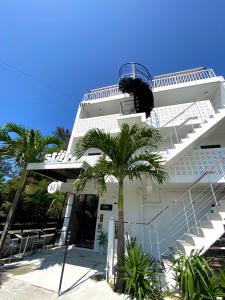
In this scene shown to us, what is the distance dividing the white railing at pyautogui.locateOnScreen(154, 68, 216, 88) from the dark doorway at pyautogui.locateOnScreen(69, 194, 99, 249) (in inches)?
376

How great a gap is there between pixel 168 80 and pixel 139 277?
12.7m

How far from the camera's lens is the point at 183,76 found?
12914 millimetres

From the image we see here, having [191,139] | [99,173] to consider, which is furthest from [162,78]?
[99,173]

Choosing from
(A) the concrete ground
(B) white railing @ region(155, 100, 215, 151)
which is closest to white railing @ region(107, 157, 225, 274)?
(A) the concrete ground

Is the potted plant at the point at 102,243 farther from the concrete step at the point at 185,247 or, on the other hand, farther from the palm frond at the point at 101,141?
the palm frond at the point at 101,141

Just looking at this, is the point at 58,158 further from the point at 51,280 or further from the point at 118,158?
the point at 51,280

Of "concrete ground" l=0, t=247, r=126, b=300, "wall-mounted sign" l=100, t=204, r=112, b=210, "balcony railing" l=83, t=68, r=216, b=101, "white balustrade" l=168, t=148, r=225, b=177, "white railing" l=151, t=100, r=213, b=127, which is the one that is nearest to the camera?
"concrete ground" l=0, t=247, r=126, b=300

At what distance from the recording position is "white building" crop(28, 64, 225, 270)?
7.73 m

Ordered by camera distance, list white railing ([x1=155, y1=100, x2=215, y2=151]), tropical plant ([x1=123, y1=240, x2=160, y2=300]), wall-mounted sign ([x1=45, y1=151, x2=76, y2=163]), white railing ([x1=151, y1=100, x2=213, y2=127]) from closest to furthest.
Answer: tropical plant ([x1=123, y1=240, x2=160, y2=300]) → wall-mounted sign ([x1=45, y1=151, x2=76, y2=163]) → white railing ([x1=155, y1=100, x2=215, y2=151]) → white railing ([x1=151, y1=100, x2=213, y2=127])

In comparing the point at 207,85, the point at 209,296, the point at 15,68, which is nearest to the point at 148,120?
the point at 207,85

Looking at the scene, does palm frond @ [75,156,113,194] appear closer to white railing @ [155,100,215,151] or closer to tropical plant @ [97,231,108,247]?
tropical plant @ [97,231,108,247]

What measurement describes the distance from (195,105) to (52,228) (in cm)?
1323

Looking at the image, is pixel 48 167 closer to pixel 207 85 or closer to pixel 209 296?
pixel 209 296

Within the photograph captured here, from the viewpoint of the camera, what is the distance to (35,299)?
4.10 metres
